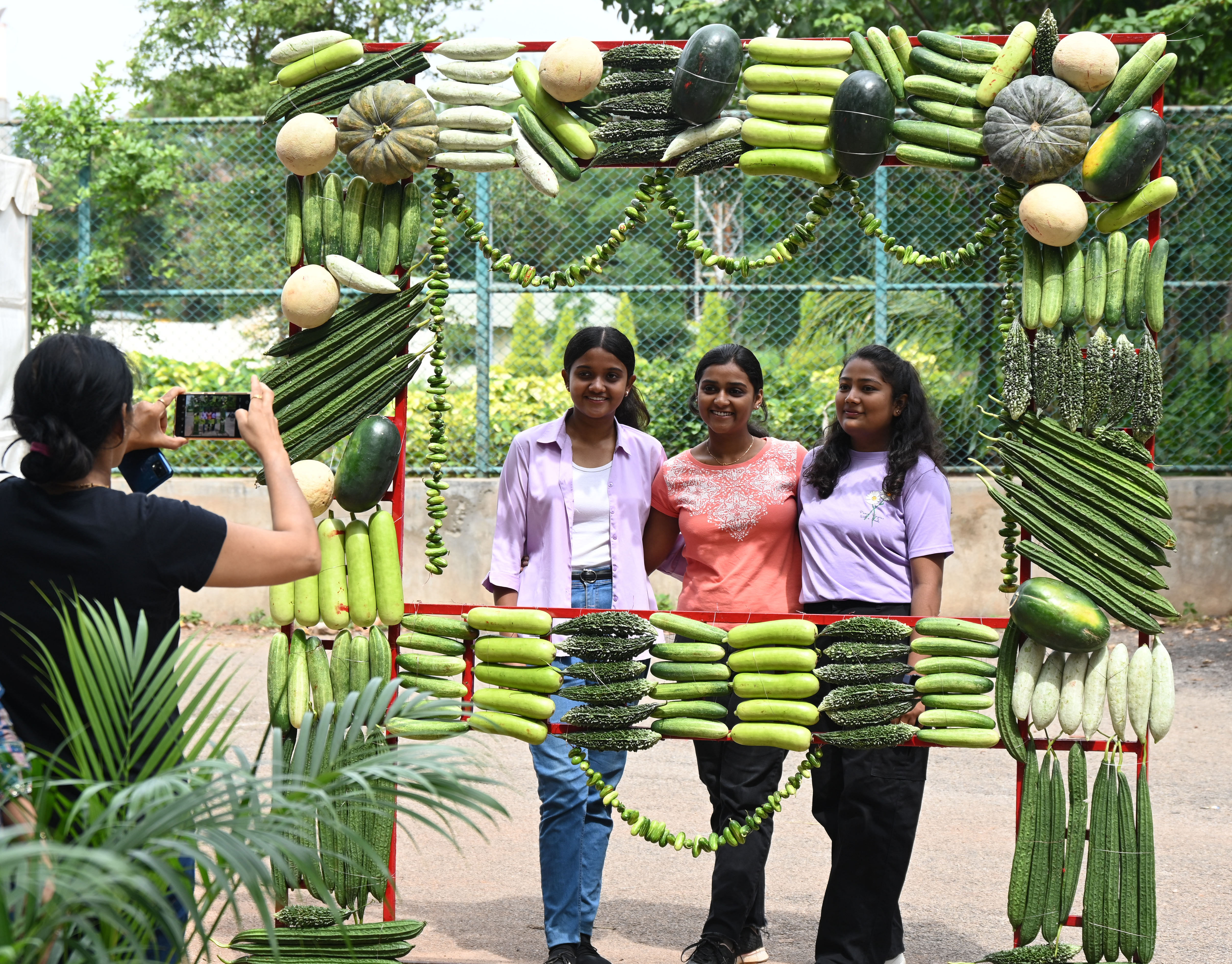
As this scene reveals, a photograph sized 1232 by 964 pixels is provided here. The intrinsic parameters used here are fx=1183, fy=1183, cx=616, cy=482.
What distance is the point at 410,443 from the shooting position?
966cm

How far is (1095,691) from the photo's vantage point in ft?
11.9

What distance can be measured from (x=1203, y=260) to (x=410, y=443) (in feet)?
20.9

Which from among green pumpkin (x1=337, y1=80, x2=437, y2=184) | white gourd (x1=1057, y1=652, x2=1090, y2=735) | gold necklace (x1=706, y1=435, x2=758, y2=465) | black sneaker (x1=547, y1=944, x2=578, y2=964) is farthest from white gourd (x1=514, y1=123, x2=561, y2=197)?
black sneaker (x1=547, y1=944, x2=578, y2=964)

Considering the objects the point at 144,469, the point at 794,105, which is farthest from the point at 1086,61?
the point at 144,469

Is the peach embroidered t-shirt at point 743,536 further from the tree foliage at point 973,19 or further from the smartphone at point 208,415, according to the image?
the tree foliage at point 973,19

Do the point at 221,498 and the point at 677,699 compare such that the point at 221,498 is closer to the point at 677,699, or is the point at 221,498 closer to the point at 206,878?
the point at 677,699

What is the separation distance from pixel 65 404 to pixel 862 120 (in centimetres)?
241

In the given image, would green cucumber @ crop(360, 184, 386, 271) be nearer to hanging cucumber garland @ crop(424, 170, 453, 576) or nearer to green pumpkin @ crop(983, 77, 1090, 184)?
hanging cucumber garland @ crop(424, 170, 453, 576)

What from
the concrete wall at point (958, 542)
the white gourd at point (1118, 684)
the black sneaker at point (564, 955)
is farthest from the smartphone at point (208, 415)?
the concrete wall at point (958, 542)

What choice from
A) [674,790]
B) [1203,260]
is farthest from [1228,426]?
[674,790]

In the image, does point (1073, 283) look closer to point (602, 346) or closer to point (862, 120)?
point (862, 120)

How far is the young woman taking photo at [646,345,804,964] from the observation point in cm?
393

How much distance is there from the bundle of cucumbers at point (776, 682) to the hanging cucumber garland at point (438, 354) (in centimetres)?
106

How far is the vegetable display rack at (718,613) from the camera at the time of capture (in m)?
3.71
